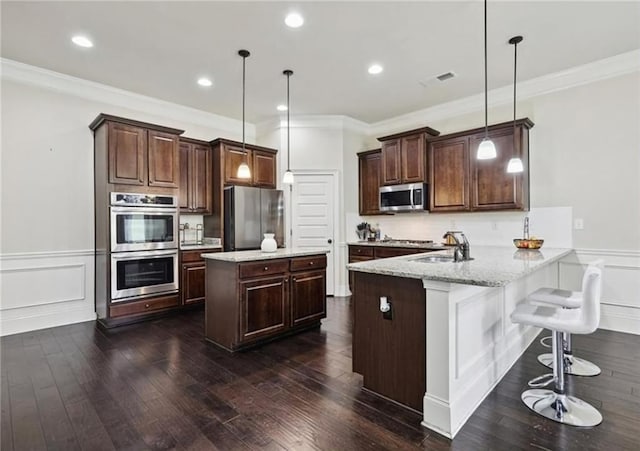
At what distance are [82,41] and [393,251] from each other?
4.56 metres

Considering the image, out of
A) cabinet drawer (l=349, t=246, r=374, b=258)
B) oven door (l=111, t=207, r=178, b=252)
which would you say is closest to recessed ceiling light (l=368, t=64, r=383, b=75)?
cabinet drawer (l=349, t=246, r=374, b=258)

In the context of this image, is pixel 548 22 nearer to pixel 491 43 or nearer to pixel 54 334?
pixel 491 43

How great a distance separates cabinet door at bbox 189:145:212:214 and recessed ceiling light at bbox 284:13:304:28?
277cm

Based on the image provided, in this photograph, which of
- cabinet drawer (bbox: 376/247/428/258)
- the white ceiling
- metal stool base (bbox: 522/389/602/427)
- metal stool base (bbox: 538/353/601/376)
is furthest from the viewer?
cabinet drawer (bbox: 376/247/428/258)

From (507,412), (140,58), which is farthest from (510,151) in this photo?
(140,58)

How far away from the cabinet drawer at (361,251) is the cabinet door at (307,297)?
5.31ft

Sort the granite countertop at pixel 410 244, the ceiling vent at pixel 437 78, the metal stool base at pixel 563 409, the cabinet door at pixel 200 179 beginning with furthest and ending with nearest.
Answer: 1. the cabinet door at pixel 200 179
2. the granite countertop at pixel 410 244
3. the ceiling vent at pixel 437 78
4. the metal stool base at pixel 563 409

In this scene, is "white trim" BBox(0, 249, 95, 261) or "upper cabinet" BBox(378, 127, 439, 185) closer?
"white trim" BBox(0, 249, 95, 261)

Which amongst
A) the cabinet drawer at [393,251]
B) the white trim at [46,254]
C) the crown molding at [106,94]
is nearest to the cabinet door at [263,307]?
the cabinet drawer at [393,251]

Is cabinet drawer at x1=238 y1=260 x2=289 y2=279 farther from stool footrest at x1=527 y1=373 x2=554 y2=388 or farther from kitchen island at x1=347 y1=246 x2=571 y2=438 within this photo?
stool footrest at x1=527 y1=373 x2=554 y2=388

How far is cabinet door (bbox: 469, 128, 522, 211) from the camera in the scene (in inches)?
163

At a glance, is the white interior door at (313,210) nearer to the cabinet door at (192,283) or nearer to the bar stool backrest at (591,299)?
the cabinet door at (192,283)

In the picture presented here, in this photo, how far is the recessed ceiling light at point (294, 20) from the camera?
292 cm

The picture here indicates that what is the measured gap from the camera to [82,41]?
3.31m
